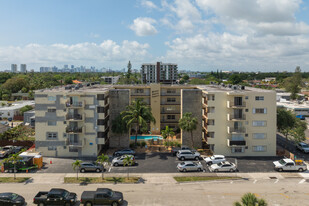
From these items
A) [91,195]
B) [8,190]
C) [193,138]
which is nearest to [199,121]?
[193,138]

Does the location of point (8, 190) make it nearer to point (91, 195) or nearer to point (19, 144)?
point (91, 195)

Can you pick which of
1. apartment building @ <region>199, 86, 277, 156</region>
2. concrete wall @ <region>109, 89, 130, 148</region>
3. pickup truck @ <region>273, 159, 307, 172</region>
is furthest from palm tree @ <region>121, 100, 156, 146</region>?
pickup truck @ <region>273, 159, 307, 172</region>

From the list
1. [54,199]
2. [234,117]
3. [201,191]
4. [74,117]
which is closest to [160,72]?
[234,117]

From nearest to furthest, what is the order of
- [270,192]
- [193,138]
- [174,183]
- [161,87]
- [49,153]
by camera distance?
[270,192] < [174,183] < [49,153] < [193,138] < [161,87]

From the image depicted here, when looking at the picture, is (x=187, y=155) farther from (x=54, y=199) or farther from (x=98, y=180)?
(x=54, y=199)

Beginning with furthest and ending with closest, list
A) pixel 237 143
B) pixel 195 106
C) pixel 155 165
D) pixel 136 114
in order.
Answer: pixel 195 106
pixel 136 114
pixel 237 143
pixel 155 165

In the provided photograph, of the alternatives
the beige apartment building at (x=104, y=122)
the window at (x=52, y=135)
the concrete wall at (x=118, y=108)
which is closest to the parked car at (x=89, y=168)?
the beige apartment building at (x=104, y=122)

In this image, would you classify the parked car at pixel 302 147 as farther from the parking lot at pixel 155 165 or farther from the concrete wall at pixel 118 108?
the concrete wall at pixel 118 108
